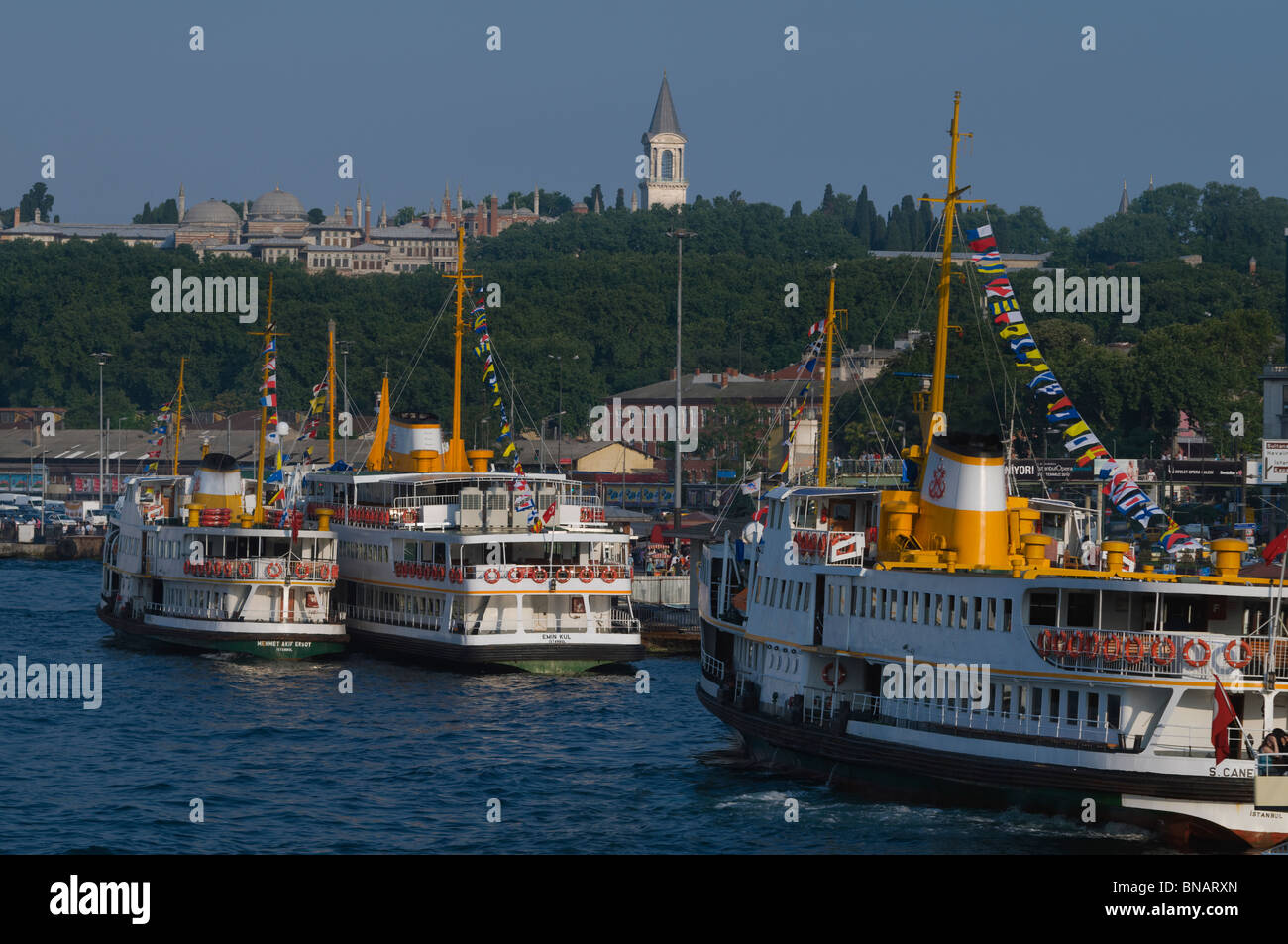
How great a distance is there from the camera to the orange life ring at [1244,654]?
38.0 metres

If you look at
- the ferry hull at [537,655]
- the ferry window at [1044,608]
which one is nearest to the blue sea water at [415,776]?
the ferry hull at [537,655]

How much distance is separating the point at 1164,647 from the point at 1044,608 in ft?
9.04

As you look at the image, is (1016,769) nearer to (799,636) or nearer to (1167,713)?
(1167,713)

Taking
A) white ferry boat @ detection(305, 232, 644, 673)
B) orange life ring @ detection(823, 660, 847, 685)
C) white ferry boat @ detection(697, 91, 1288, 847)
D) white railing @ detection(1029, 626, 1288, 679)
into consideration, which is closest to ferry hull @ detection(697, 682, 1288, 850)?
white ferry boat @ detection(697, 91, 1288, 847)

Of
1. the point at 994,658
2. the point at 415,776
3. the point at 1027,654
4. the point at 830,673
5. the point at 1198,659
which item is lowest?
the point at 415,776

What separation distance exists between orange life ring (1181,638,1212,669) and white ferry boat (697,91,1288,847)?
43mm

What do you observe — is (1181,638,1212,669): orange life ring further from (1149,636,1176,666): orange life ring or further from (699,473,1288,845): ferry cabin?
(1149,636,1176,666): orange life ring

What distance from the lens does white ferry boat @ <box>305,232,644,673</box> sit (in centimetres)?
6525

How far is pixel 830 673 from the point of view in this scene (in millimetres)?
46312

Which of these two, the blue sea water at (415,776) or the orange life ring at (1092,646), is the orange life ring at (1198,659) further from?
the blue sea water at (415,776)

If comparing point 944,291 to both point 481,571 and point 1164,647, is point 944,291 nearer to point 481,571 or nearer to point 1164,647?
point 1164,647

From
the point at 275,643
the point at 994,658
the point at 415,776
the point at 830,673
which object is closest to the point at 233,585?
the point at 275,643
